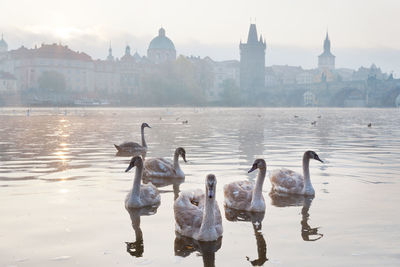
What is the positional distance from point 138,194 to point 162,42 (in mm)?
189306

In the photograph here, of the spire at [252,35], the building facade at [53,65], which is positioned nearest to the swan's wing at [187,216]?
the building facade at [53,65]

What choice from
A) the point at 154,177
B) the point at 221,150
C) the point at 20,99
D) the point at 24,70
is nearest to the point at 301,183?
the point at 154,177

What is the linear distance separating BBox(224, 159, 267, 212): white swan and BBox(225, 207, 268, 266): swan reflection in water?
0.10 m

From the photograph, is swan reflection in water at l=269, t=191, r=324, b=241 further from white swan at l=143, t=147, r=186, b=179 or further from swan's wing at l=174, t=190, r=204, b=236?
white swan at l=143, t=147, r=186, b=179

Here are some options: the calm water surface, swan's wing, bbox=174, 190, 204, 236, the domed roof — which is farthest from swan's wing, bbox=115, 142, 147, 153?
the domed roof

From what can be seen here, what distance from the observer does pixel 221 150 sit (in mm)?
20484

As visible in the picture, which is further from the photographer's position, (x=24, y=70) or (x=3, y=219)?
(x=24, y=70)

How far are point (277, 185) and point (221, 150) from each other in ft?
29.5

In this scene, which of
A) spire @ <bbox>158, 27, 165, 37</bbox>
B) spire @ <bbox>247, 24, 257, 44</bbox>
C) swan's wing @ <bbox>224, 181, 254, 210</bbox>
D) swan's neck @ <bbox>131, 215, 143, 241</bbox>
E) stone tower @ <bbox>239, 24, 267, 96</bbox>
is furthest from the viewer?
spire @ <bbox>158, 27, 165, 37</bbox>

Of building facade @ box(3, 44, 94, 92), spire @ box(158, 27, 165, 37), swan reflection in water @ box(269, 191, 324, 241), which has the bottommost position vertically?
swan reflection in water @ box(269, 191, 324, 241)

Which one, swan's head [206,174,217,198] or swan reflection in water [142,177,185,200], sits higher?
swan's head [206,174,217,198]

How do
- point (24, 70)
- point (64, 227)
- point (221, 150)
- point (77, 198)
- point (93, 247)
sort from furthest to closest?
point (24, 70)
point (221, 150)
point (77, 198)
point (64, 227)
point (93, 247)

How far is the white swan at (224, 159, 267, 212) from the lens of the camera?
9.52 meters

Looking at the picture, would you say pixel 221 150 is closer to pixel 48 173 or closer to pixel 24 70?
pixel 48 173
